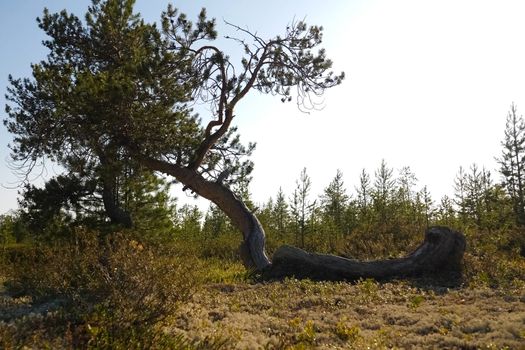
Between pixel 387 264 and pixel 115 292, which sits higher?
pixel 387 264

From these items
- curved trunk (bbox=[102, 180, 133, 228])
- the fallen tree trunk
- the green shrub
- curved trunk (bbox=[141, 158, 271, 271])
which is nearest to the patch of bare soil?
the green shrub

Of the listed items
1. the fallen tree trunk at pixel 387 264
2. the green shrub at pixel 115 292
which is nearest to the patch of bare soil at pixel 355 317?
the green shrub at pixel 115 292

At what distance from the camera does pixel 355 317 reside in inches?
250

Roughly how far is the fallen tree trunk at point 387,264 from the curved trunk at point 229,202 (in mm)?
1928

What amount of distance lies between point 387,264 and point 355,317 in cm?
401

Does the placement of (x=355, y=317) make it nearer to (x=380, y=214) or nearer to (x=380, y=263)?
(x=380, y=263)

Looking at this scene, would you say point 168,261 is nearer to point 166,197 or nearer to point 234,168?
point 234,168

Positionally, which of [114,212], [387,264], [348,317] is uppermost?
[114,212]

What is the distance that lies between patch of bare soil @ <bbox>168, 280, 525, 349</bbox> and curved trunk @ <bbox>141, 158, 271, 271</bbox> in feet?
12.1

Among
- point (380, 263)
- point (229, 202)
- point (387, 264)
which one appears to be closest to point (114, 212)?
point (229, 202)

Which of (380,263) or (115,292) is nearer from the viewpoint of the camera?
(115,292)

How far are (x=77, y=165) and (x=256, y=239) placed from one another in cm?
487

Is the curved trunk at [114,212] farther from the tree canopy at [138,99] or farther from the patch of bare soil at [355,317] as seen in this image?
the patch of bare soil at [355,317]

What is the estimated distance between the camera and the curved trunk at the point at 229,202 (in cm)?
1238
